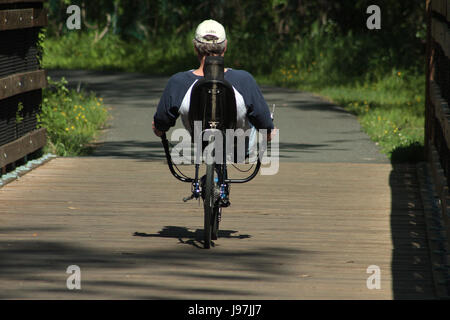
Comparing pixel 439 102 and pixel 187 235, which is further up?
pixel 439 102

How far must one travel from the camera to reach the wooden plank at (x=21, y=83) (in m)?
11.0

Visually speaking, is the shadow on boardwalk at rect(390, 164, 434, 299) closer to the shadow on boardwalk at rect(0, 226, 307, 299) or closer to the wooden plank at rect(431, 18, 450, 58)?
the shadow on boardwalk at rect(0, 226, 307, 299)

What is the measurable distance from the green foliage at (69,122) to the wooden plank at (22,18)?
1208mm

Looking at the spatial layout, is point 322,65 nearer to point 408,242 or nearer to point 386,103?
point 386,103

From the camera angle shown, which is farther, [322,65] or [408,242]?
[322,65]

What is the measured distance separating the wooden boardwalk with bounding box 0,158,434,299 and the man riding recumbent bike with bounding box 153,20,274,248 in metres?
0.52

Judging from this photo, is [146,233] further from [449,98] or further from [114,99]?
[114,99]

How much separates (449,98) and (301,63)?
16.3m

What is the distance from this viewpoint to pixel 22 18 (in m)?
11.6

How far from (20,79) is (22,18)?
69 cm

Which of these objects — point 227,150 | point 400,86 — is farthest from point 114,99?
point 227,150
